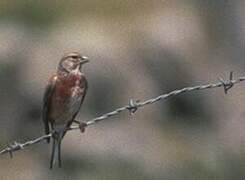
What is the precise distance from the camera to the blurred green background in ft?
58.6

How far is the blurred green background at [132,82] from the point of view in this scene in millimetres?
17859

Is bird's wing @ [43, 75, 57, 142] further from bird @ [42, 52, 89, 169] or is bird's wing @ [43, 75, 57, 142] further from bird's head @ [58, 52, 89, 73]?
bird's head @ [58, 52, 89, 73]

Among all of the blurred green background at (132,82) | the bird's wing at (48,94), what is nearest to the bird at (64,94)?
the bird's wing at (48,94)

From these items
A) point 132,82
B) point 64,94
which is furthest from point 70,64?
point 132,82

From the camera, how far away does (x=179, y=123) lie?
18969 mm

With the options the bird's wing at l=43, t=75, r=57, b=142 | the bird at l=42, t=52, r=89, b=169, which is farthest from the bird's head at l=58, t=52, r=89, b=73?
the bird's wing at l=43, t=75, r=57, b=142

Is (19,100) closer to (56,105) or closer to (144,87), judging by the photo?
(144,87)

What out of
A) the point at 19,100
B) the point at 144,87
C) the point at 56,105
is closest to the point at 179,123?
the point at 144,87

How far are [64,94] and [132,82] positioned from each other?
6815 millimetres

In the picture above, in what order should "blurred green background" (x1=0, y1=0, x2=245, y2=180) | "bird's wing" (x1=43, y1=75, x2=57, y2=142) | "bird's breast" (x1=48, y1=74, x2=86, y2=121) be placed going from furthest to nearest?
"blurred green background" (x1=0, y1=0, x2=245, y2=180)
"bird's wing" (x1=43, y1=75, x2=57, y2=142)
"bird's breast" (x1=48, y1=74, x2=86, y2=121)

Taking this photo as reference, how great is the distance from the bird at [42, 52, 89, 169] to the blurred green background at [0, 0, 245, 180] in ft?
16.5

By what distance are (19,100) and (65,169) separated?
1321 mm

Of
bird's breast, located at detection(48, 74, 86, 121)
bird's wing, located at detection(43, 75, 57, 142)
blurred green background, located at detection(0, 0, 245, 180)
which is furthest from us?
blurred green background, located at detection(0, 0, 245, 180)

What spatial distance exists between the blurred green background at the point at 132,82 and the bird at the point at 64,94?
16.5 feet
